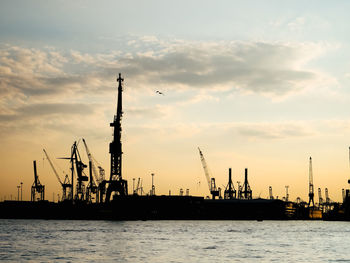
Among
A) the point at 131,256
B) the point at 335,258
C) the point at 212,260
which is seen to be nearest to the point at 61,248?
the point at 131,256

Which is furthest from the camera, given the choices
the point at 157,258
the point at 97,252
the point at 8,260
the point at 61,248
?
the point at 61,248

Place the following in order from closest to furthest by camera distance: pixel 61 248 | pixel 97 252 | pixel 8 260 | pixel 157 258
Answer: pixel 8 260 < pixel 157 258 < pixel 97 252 < pixel 61 248

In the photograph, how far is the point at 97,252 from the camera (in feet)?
Result: 252

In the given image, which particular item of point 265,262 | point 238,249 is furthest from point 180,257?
point 238,249

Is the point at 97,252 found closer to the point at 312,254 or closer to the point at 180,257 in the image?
the point at 180,257

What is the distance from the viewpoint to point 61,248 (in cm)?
8375

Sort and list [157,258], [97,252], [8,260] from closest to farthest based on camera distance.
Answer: [8,260] < [157,258] < [97,252]

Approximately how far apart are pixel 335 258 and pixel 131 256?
86.5 ft

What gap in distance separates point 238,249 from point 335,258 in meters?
16.9

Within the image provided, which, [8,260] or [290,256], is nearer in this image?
[8,260]

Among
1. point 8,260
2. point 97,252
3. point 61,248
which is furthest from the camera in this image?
point 61,248

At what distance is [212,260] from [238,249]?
1930 cm

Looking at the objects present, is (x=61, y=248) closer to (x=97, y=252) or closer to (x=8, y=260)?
(x=97, y=252)

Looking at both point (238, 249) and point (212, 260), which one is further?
point (238, 249)
